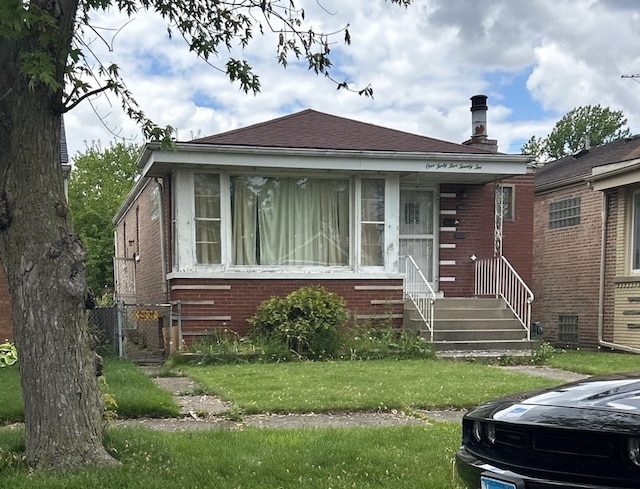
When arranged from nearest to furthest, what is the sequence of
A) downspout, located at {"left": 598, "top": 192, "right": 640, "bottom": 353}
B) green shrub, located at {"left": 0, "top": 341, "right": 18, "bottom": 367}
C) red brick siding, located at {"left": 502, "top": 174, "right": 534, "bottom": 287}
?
1. green shrub, located at {"left": 0, "top": 341, "right": 18, "bottom": 367}
2. downspout, located at {"left": 598, "top": 192, "right": 640, "bottom": 353}
3. red brick siding, located at {"left": 502, "top": 174, "right": 534, "bottom": 287}

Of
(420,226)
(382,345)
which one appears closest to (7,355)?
(382,345)

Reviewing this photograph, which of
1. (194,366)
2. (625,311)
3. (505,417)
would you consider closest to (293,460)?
(505,417)

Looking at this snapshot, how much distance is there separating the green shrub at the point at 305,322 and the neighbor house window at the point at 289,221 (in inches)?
41.7

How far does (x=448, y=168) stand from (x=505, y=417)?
9.22 metres

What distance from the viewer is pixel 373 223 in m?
12.0

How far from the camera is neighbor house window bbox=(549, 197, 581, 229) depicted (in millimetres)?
14647

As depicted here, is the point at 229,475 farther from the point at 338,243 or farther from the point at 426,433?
the point at 338,243

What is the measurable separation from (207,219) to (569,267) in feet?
27.8

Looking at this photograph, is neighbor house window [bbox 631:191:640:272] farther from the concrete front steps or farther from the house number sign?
the house number sign

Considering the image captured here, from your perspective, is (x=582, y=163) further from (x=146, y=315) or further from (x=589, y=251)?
(x=146, y=315)

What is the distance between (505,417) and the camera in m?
2.94

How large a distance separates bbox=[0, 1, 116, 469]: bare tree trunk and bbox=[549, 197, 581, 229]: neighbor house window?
1285 centimetres

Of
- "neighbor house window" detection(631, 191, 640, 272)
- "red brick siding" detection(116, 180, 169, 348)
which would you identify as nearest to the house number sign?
"red brick siding" detection(116, 180, 169, 348)

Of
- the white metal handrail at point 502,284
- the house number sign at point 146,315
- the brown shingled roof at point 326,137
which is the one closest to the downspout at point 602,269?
the white metal handrail at point 502,284
